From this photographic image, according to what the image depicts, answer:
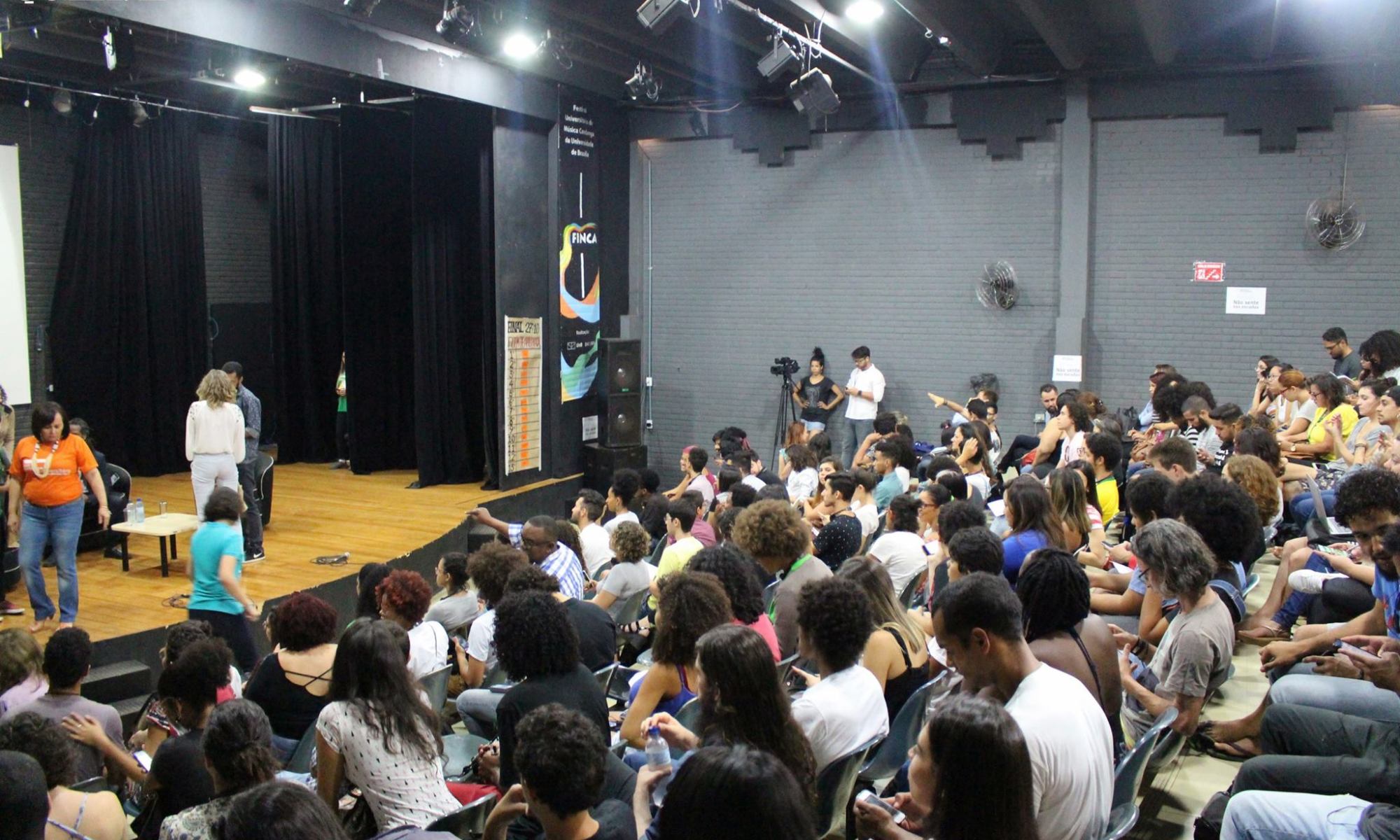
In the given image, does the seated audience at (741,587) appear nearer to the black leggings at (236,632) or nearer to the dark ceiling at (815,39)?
the black leggings at (236,632)

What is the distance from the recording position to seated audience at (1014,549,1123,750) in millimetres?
3201

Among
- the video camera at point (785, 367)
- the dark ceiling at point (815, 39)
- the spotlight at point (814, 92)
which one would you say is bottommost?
the video camera at point (785, 367)

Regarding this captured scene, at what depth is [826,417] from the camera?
1178 cm

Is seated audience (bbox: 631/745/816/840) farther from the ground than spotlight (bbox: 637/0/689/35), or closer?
closer

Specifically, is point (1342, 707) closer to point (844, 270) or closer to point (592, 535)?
point (592, 535)

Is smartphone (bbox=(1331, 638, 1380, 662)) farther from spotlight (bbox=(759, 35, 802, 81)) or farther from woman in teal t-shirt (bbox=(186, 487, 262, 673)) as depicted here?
spotlight (bbox=(759, 35, 802, 81))

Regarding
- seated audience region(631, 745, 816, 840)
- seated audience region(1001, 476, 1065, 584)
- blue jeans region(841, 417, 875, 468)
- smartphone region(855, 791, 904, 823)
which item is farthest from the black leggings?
blue jeans region(841, 417, 875, 468)

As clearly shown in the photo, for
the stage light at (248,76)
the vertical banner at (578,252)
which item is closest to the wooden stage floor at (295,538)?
the vertical banner at (578,252)

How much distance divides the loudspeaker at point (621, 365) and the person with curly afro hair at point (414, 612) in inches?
287

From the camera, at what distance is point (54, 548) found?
21.6 ft

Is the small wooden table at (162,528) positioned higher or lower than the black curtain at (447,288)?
lower

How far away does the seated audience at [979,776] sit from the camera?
2127 millimetres

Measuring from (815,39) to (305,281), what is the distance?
236 inches

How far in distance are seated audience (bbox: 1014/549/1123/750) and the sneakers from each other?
186 centimetres
